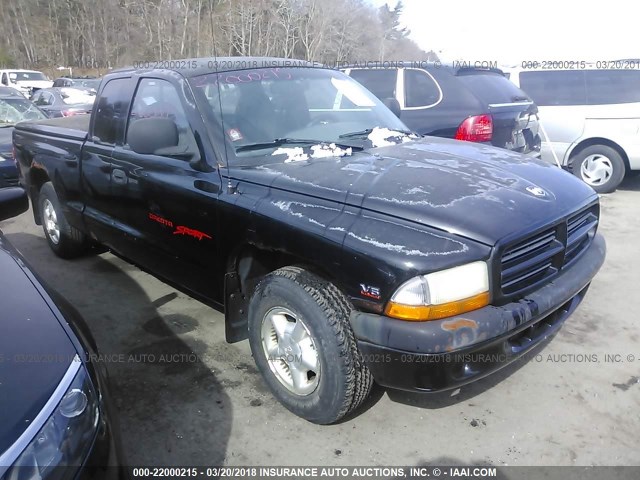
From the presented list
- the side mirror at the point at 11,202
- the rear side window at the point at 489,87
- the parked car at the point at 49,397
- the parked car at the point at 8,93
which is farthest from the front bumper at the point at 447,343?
the parked car at the point at 8,93

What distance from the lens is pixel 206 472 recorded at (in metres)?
2.47

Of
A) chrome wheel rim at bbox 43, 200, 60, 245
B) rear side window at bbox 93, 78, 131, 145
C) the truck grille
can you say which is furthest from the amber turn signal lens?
chrome wheel rim at bbox 43, 200, 60, 245

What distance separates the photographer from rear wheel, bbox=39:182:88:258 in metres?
4.99

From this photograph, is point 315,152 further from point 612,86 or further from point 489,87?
point 612,86

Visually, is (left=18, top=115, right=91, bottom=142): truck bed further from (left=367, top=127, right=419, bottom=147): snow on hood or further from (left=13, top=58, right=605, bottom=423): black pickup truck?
(left=367, top=127, right=419, bottom=147): snow on hood

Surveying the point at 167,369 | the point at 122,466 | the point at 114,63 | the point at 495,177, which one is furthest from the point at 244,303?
the point at 114,63

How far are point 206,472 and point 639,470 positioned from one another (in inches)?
80.3

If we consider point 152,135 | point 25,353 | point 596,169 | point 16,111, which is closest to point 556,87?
point 596,169

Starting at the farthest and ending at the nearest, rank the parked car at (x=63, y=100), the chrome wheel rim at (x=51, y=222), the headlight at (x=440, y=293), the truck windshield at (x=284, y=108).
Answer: the parked car at (x=63, y=100) < the chrome wheel rim at (x=51, y=222) < the truck windshield at (x=284, y=108) < the headlight at (x=440, y=293)

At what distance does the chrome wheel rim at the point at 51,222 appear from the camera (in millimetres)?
5164

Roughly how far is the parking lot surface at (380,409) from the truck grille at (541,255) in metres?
0.81

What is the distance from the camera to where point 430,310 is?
2.18 meters

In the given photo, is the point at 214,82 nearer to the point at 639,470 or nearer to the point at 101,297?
the point at 101,297

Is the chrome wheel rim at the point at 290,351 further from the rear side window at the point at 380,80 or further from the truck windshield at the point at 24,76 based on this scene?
the truck windshield at the point at 24,76
